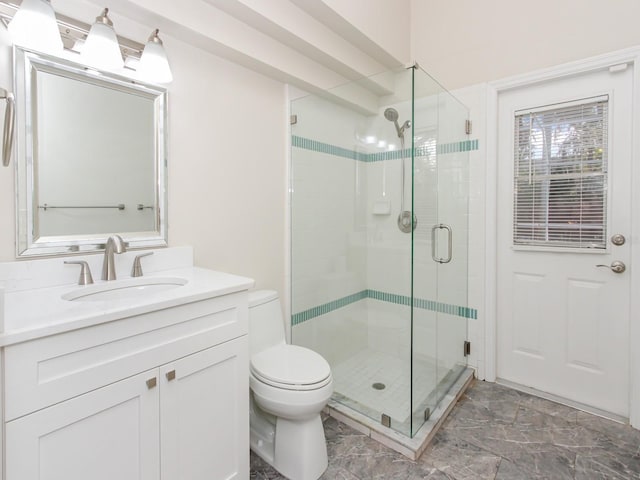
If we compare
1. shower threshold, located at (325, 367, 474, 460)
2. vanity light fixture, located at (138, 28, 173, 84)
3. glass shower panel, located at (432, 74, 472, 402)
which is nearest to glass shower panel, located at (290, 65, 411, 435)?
shower threshold, located at (325, 367, 474, 460)

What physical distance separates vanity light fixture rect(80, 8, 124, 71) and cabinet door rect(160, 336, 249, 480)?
4.05 ft

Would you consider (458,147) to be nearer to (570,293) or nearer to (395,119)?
(395,119)

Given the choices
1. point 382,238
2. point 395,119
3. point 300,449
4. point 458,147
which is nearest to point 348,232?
point 382,238

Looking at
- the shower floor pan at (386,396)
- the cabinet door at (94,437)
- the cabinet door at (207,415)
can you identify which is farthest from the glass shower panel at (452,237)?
the cabinet door at (94,437)

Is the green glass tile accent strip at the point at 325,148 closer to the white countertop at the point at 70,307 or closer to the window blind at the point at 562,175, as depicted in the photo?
the window blind at the point at 562,175

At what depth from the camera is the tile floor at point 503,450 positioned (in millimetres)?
1600

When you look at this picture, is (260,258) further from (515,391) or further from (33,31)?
(515,391)

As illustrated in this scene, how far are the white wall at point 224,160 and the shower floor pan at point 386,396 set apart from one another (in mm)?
749

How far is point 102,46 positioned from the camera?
1358 mm

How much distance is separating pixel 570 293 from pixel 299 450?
188 centimetres

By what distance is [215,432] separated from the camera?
133 cm

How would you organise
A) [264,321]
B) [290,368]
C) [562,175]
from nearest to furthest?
[290,368] < [264,321] < [562,175]

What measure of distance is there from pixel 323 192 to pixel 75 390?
1774 millimetres

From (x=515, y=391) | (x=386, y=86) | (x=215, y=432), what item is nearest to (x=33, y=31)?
(x=215, y=432)
